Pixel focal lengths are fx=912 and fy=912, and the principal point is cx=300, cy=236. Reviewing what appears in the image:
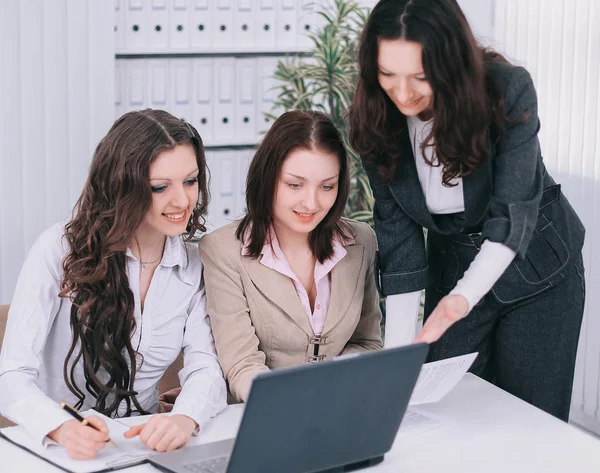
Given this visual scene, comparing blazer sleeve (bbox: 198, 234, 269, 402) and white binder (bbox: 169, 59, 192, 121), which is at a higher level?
white binder (bbox: 169, 59, 192, 121)

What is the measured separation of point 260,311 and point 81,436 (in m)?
0.55

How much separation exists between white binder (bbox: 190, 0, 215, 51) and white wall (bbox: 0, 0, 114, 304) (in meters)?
0.40

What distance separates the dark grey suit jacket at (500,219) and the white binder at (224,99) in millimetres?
1622

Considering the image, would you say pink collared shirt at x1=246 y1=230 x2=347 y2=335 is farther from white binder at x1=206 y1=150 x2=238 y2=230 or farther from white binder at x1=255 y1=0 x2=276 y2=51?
white binder at x1=255 y1=0 x2=276 y2=51

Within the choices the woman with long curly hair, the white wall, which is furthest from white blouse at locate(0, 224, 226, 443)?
the white wall

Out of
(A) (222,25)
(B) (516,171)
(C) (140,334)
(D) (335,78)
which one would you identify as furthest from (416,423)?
(A) (222,25)

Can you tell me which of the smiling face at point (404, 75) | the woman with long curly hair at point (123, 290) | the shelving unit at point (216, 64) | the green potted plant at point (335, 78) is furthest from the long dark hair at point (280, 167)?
the shelving unit at point (216, 64)

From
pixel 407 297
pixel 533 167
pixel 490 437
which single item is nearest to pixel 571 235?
pixel 533 167

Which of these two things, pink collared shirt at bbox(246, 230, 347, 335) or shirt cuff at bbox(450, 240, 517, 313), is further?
pink collared shirt at bbox(246, 230, 347, 335)

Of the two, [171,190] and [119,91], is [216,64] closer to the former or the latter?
[119,91]

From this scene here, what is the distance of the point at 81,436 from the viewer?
1461 mm

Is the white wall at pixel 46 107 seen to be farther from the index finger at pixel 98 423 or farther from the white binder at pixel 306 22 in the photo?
the index finger at pixel 98 423

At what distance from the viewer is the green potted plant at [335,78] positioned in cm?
327

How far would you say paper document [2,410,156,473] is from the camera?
1433 mm
